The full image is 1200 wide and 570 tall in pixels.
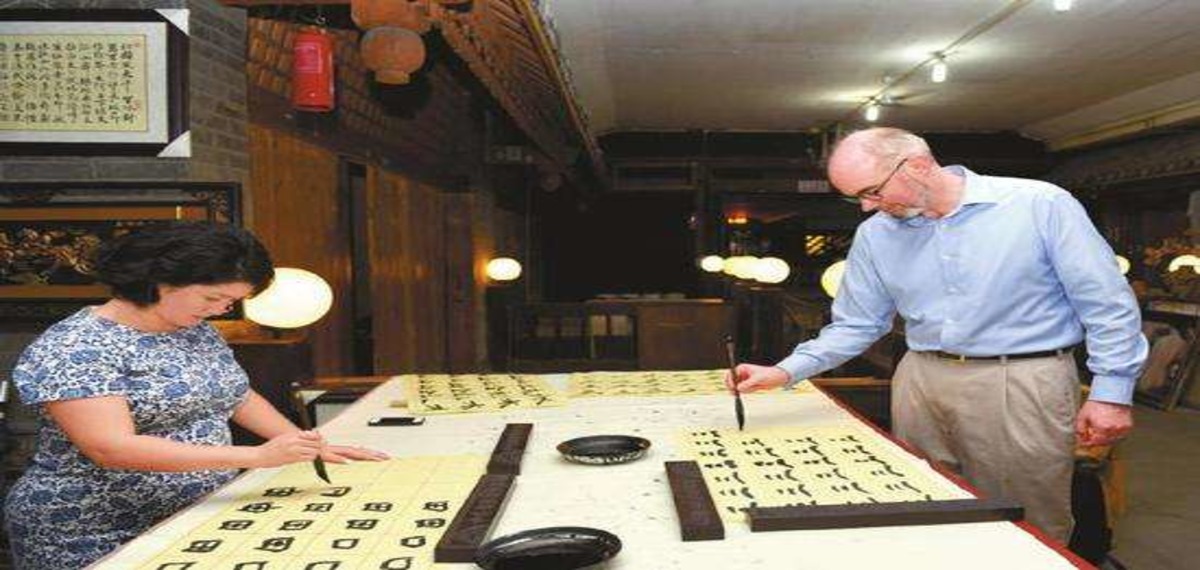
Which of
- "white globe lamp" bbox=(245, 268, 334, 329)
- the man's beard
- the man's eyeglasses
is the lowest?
"white globe lamp" bbox=(245, 268, 334, 329)

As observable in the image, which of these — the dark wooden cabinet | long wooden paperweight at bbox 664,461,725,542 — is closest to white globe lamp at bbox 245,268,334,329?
the dark wooden cabinet

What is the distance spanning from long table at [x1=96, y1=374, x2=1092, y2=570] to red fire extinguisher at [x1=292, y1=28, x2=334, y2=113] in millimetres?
1866

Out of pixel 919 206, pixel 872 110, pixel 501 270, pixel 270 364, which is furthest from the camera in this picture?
Answer: pixel 872 110

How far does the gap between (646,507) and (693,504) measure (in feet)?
0.41

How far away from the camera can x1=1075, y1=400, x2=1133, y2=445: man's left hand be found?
2.52 metres

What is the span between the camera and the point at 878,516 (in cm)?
175

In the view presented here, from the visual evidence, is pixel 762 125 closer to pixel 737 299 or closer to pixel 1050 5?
pixel 737 299

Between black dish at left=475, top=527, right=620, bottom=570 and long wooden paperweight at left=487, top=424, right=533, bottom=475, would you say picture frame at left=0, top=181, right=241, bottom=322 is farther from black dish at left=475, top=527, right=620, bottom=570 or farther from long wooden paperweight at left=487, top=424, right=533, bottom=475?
black dish at left=475, top=527, right=620, bottom=570

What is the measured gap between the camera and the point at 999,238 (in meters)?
2.67

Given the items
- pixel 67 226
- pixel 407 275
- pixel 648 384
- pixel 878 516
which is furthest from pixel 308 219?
pixel 878 516

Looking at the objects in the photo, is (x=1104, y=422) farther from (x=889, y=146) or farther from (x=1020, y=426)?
(x=889, y=146)

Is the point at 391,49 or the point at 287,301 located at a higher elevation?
the point at 391,49

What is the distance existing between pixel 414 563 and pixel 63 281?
10.5 feet

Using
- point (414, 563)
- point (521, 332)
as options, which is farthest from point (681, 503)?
point (521, 332)
